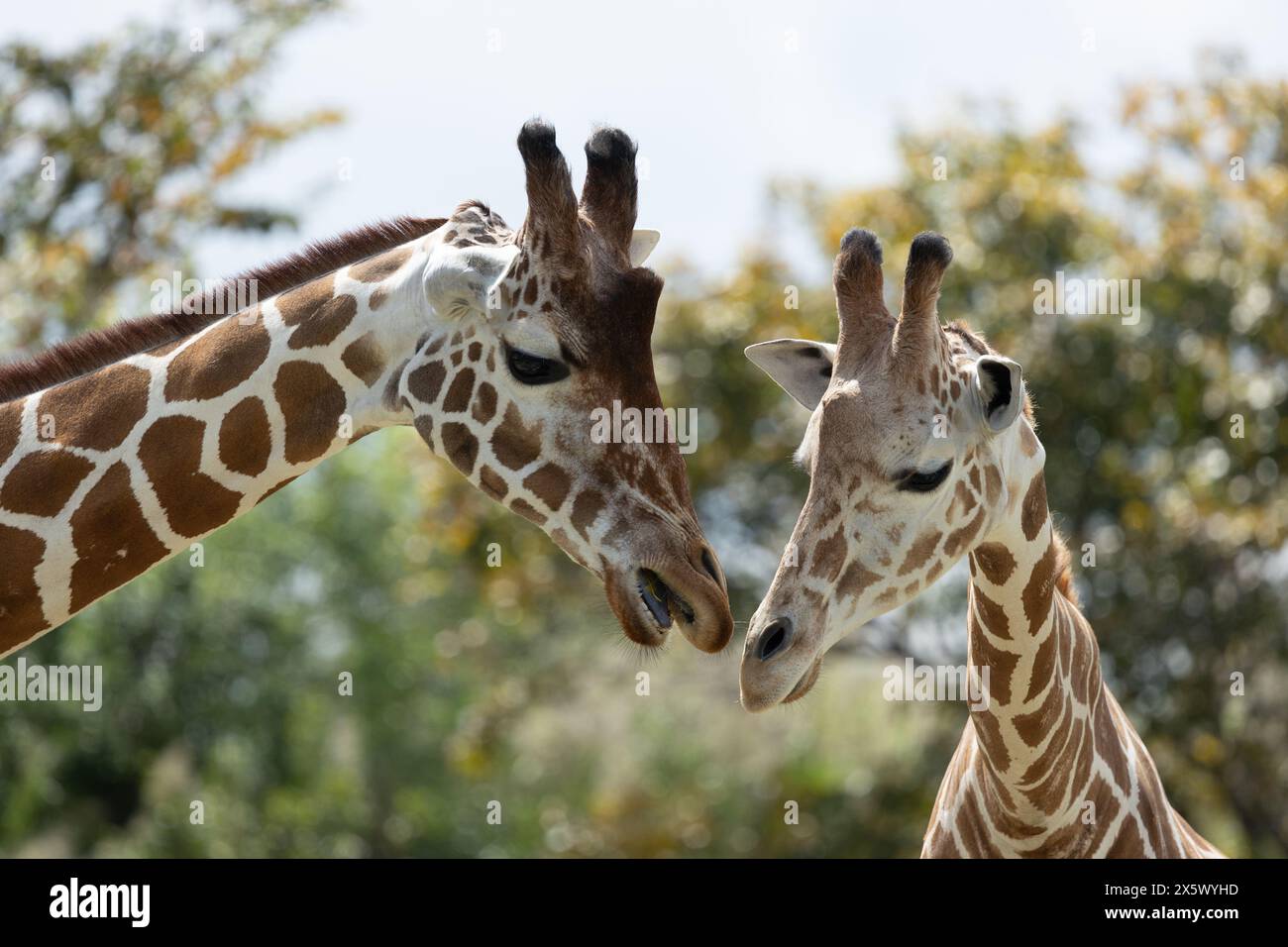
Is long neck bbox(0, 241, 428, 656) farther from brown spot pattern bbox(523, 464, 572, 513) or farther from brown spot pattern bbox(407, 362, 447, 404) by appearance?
brown spot pattern bbox(523, 464, 572, 513)

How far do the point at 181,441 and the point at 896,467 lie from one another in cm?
250

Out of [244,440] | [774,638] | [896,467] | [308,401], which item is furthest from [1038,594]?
[244,440]

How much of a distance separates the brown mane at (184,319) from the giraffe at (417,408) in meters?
0.06

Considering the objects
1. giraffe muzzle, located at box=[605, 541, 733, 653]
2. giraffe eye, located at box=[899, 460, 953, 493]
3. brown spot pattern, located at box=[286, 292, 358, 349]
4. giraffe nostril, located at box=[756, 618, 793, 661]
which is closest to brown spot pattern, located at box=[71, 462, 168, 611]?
brown spot pattern, located at box=[286, 292, 358, 349]

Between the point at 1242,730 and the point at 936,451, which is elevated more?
the point at 936,451

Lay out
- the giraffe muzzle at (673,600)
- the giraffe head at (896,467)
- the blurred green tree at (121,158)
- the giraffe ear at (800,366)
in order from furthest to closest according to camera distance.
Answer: the blurred green tree at (121,158), the giraffe ear at (800,366), the giraffe head at (896,467), the giraffe muzzle at (673,600)

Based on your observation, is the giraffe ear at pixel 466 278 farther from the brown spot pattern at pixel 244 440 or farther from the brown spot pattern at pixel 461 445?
the brown spot pattern at pixel 244 440

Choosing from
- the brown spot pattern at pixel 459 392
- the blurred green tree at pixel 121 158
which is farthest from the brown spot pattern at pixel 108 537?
the blurred green tree at pixel 121 158

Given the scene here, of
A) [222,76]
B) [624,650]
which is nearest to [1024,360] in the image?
[222,76]

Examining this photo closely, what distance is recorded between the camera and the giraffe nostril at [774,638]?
5367 millimetres

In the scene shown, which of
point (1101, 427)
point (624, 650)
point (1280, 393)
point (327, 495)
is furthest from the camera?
point (327, 495)

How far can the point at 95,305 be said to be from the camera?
56.6 ft

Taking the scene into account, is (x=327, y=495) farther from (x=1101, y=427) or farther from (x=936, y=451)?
(x=936, y=451)

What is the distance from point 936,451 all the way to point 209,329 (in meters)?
2.66
